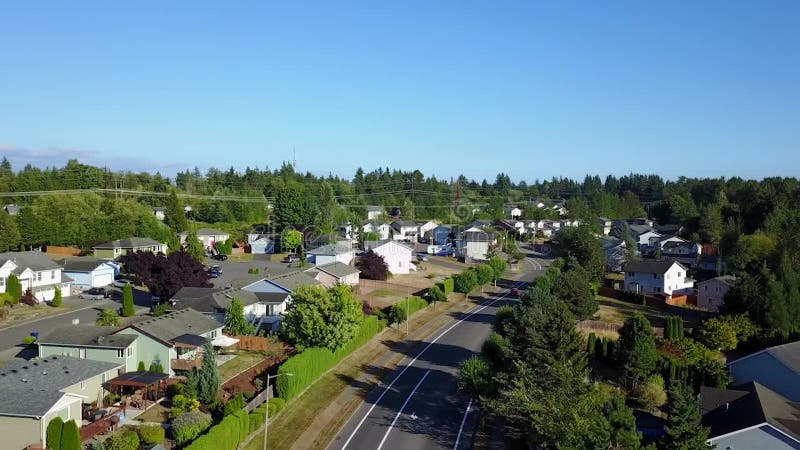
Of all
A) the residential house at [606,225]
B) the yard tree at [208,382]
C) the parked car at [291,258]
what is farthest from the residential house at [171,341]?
the residential house at [606,225]

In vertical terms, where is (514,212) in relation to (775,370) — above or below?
above

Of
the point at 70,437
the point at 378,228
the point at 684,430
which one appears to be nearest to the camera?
the point at 684,430

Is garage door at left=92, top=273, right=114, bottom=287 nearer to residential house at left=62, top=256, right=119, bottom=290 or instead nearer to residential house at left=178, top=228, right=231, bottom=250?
residential house at left=62, top=256, right=119, bottom=290

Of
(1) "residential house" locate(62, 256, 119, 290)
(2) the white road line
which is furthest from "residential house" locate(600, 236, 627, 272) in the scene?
(1) "residential house" locate(62, 256, 119, 290)

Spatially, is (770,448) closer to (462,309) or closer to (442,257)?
(462,309)

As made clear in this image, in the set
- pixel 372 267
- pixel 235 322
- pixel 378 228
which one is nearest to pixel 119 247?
pixel 372 267

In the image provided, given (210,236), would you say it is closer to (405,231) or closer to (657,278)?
(405,231)

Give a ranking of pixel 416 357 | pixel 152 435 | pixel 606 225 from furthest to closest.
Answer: pixel 606 225, pixel 416 357, pixel 152 435
